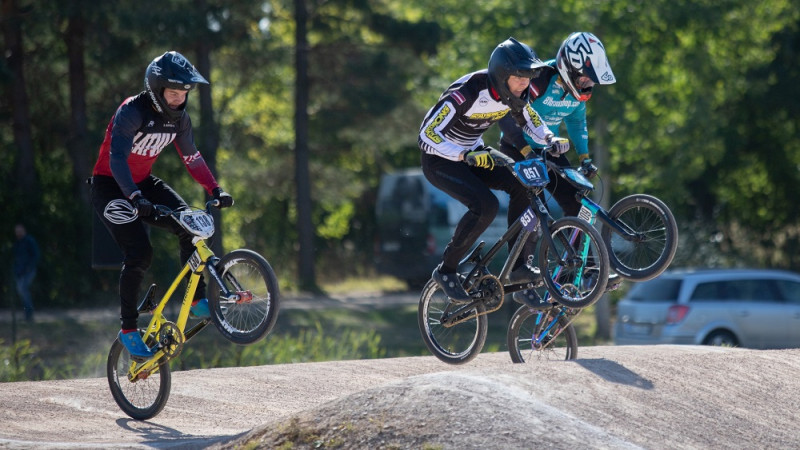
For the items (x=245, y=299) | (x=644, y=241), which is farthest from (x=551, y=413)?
(x=245, y=299)

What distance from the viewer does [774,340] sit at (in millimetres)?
16000

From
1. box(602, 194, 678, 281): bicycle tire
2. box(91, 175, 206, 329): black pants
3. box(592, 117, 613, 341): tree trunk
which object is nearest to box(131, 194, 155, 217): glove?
box(91, 175, 206, 329): black pants

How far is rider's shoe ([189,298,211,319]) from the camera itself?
763cm

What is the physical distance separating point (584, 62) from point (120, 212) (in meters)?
3.53

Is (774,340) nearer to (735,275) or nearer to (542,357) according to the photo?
(735,275)

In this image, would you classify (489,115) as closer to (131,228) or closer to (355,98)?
(131,228)

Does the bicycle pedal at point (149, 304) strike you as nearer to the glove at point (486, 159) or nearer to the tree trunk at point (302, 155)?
the glove at point (486, 159)

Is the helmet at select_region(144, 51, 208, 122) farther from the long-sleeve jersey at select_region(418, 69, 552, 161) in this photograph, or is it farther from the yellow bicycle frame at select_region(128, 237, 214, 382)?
the long-sleeve jersey at select_region(418, 69, 552, 161)

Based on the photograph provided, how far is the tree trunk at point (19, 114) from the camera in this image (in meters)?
22.2

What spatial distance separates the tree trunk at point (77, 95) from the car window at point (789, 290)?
1344 centimetres

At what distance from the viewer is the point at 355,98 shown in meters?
24.2

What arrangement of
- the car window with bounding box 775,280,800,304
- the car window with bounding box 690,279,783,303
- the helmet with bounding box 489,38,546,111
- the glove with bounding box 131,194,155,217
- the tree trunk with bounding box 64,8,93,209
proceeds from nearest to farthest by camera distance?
the glove with bounding box 131,194,155,217 < the helmet with bounding box 489,38,546,111 < the car window with bounding box 690,279,783,303 < the car window with bounding box 775,280,800,304 < the tree trunk with bounding box 64,8,93,209

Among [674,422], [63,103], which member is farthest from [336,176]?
[674,422]

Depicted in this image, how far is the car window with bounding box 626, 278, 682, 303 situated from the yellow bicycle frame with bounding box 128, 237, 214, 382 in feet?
32.3
